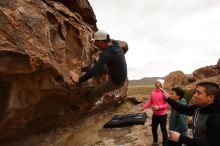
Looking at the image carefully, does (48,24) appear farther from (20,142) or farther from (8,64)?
(20,142)

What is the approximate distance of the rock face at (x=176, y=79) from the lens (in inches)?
2076

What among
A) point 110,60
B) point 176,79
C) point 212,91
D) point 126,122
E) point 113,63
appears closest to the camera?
point 212,91

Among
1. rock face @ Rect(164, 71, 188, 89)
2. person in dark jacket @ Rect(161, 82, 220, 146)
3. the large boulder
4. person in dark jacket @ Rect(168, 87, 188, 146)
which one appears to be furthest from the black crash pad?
rock face @ Rect(164, 71, 188, 89)

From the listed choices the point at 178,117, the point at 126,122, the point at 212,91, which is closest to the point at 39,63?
the point at 178,117

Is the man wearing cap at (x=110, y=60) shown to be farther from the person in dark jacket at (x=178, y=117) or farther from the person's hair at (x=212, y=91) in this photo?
the person's hair at (x=212, y=91)

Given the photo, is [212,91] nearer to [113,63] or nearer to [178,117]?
[113,63]

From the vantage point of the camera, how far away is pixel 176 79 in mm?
53594

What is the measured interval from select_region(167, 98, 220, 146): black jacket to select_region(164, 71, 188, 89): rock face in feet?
156

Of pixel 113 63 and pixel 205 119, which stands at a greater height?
pixel 113 63

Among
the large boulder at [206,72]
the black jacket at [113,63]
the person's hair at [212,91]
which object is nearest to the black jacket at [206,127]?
the person's hair at [212,91]

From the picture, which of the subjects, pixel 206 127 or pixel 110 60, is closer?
pixel 206 127

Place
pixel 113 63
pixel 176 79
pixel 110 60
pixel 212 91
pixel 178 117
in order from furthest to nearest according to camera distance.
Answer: pixel 176 79 → pixel 178 117 → pixel 113 63 → pixel 110 60 → pixel 212 91

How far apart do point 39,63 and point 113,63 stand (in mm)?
2124

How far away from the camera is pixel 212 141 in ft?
17.1
